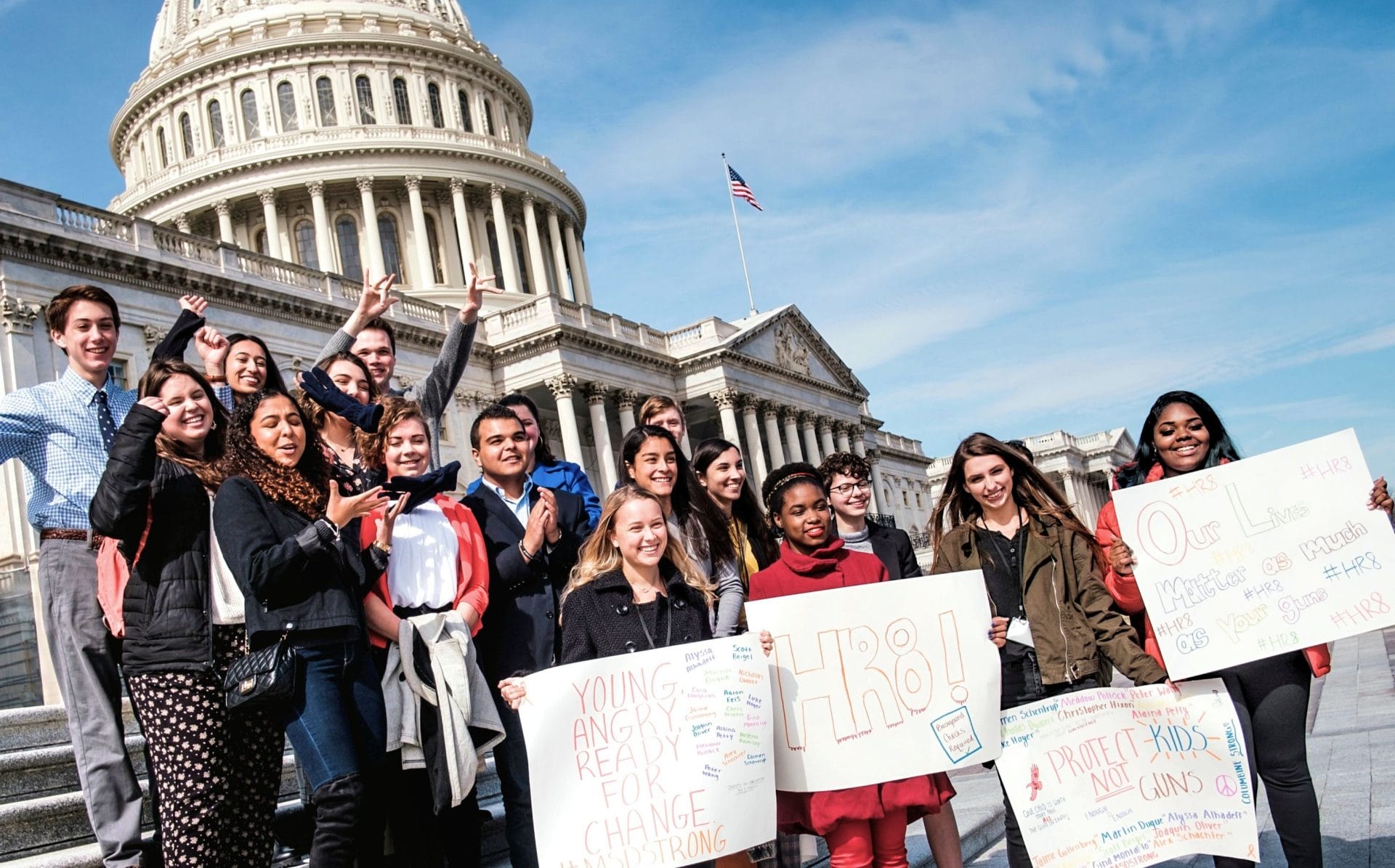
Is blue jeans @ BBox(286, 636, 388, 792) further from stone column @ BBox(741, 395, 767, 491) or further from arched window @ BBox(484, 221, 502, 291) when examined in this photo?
arched window @ BBox(484, 221, 502, 291)

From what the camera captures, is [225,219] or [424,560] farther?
[225,219]

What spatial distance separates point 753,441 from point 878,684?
4373cm

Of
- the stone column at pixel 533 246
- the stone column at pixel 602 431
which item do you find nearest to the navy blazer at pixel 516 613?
the stone column at pixel 602 431

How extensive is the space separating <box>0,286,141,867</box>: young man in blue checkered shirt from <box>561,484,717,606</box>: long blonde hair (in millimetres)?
2024

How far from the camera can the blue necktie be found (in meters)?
5.70

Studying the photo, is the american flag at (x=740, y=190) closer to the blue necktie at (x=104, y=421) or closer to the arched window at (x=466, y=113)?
the arched window at (x=466, y=113)

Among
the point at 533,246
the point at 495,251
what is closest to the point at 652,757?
the point at 495,251

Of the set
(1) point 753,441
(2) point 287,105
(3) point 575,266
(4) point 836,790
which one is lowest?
(4) point 836,790

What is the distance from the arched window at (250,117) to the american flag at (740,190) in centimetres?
2322

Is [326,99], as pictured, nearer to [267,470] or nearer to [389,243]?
[389,243]

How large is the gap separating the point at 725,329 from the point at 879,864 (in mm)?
A: 44102

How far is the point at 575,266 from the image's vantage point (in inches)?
2486

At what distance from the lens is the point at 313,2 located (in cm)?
5831

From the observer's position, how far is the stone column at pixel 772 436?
50688mm
